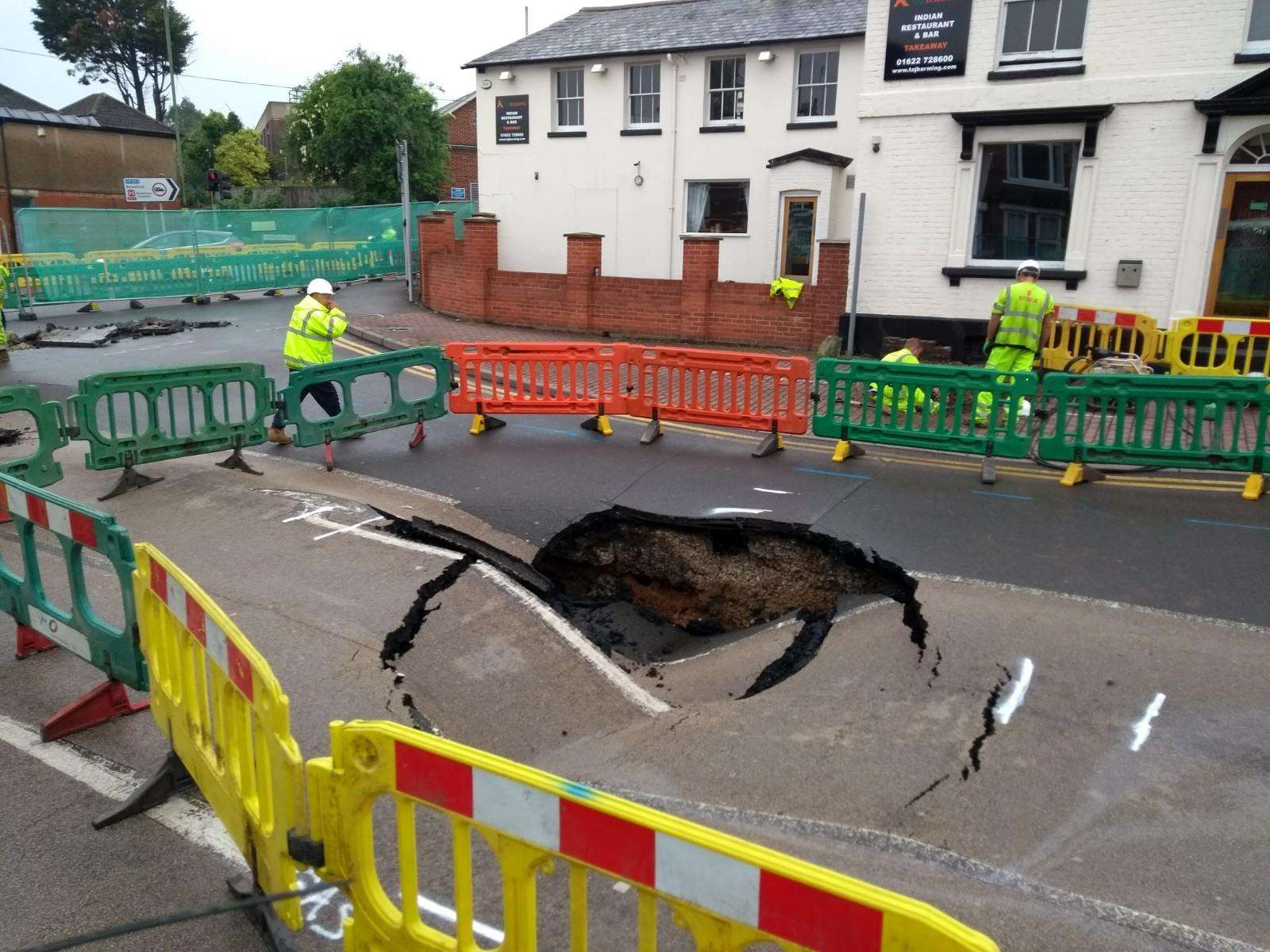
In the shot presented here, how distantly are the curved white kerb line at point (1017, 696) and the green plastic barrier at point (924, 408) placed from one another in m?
3.91

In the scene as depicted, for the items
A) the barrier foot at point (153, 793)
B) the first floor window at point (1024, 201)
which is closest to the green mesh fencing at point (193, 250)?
the first floor window at point (1024, 201)

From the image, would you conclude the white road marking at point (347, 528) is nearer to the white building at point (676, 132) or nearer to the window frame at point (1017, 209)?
the window frame at point (1017, 209)

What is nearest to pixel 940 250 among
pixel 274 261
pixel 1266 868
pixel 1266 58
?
pixel 1266 58

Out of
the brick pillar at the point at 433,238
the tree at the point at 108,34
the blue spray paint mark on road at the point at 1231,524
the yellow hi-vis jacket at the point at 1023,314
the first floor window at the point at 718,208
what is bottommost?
the blue spray paint mark on road at the point at 1231,524

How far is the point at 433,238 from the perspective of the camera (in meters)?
22.3

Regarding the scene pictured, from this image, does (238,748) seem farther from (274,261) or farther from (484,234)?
(274,261)

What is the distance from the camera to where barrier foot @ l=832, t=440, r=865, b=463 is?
1011 centimetres

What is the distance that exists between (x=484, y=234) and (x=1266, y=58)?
13.6m

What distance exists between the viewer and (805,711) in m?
5.27

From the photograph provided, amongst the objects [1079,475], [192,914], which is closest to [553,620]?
[192,914]

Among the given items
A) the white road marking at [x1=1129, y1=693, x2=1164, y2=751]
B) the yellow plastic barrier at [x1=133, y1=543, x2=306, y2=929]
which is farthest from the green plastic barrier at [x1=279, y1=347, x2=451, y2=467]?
the white road marking at [x1=1129, y1=693, x2=1164, y2=751]

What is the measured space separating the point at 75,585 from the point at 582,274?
596 inches

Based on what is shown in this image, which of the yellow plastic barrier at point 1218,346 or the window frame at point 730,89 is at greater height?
the window frame at point 730,89

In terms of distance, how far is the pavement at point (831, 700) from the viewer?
3.74m
